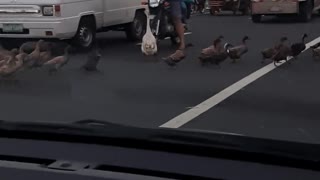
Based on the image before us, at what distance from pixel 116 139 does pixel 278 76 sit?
839 cm

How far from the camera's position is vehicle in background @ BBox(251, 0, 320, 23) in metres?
22.1

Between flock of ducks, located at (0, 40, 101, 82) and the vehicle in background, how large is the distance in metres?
11.4

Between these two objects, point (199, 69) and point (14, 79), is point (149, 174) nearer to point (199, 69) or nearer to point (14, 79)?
point (14, 79)

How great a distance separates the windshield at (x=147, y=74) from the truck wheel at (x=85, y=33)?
0.02 metres

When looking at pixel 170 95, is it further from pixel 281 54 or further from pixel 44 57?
pixel 281 54

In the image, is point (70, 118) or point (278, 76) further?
point (278, 76)

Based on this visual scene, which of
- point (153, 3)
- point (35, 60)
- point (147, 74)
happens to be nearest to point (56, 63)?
point (35, 60)

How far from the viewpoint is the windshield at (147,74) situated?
783 cm

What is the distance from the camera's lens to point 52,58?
36.2 ft

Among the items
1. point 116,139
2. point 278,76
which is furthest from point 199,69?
point 116,139

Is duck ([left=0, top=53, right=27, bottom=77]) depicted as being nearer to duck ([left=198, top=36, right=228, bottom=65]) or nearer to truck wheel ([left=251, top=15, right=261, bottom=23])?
duck ([left=198, top=36, right=228, bottom=65])

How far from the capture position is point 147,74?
1111cm

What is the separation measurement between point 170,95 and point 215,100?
0.64 m

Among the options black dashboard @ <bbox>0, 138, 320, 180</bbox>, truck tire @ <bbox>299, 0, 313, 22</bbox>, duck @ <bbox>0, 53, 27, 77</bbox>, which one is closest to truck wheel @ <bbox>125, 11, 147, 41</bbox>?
duck @ <bbox>0, 53, 27, 77</bbox>
